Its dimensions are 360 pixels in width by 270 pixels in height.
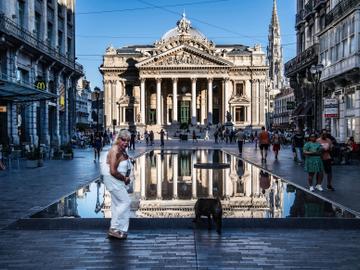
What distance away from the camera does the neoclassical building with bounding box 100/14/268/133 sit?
88.9 m

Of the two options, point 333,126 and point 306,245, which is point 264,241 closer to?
point 306,245

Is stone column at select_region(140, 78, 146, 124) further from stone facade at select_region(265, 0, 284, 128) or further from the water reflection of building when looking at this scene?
the water reflection of building

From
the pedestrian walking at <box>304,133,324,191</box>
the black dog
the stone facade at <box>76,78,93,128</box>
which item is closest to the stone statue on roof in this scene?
the stone facade at <box>76,78,93,128</box>

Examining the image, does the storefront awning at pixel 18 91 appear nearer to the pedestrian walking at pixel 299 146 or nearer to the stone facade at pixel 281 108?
the pedestrian walking at pixel 299 146

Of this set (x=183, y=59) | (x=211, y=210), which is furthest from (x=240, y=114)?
(x=211, y=210)

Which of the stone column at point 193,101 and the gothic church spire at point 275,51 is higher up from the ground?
the gothic church spire at point 275,51

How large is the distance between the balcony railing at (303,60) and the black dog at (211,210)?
1173 inches

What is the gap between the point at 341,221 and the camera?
9477 mm

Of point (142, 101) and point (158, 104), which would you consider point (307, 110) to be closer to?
point (158, 104)

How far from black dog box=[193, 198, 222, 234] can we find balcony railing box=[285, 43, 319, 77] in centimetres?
2978

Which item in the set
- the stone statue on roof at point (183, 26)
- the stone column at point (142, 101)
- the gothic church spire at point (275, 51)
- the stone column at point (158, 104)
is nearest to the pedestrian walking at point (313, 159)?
the stone column at point (142, 101)

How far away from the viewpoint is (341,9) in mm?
27250

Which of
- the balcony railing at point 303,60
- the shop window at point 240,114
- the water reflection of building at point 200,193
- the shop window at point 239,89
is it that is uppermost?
the shop window at point 239,89

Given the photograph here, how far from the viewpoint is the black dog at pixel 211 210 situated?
29.1 ft
